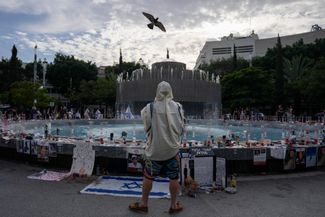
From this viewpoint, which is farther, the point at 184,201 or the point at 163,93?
the point at 184,201

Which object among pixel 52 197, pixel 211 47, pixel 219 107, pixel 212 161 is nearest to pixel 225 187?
pixel 212 161

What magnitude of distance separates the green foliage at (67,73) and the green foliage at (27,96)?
62.5ft

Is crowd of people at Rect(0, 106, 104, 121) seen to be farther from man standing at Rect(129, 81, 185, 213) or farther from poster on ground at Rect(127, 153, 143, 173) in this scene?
man standing at Rect(129, 81, 185, 213)

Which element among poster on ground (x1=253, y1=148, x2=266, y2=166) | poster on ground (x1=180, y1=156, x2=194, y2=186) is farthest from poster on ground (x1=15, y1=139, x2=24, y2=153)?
poster on ground (x1=253, y1=148, x2=266, y2=166)

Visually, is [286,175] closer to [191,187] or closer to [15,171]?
[191,187]

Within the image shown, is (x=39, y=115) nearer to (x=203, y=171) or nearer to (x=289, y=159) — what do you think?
(x=203, y=171)

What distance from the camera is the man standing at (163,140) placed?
5086 millimetres

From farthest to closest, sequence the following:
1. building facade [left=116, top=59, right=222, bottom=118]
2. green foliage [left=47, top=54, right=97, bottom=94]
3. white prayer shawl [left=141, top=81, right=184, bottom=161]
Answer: green foliage [left=47, top=54, right=97, bottom=94]
building facade [left=116, top=59, right=222, bottom=118]
white prayer shawl [left=141, top=81, right=184, bottom=161]

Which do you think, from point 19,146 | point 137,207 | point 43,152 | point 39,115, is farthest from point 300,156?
point 39,115

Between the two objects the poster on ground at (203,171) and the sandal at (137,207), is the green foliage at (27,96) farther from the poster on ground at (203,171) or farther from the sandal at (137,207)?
the sandal at (137,207)

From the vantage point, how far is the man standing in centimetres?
509

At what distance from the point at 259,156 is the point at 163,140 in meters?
4.06

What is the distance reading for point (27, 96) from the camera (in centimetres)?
3956

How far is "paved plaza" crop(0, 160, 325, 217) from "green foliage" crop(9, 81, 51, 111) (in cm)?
3440
